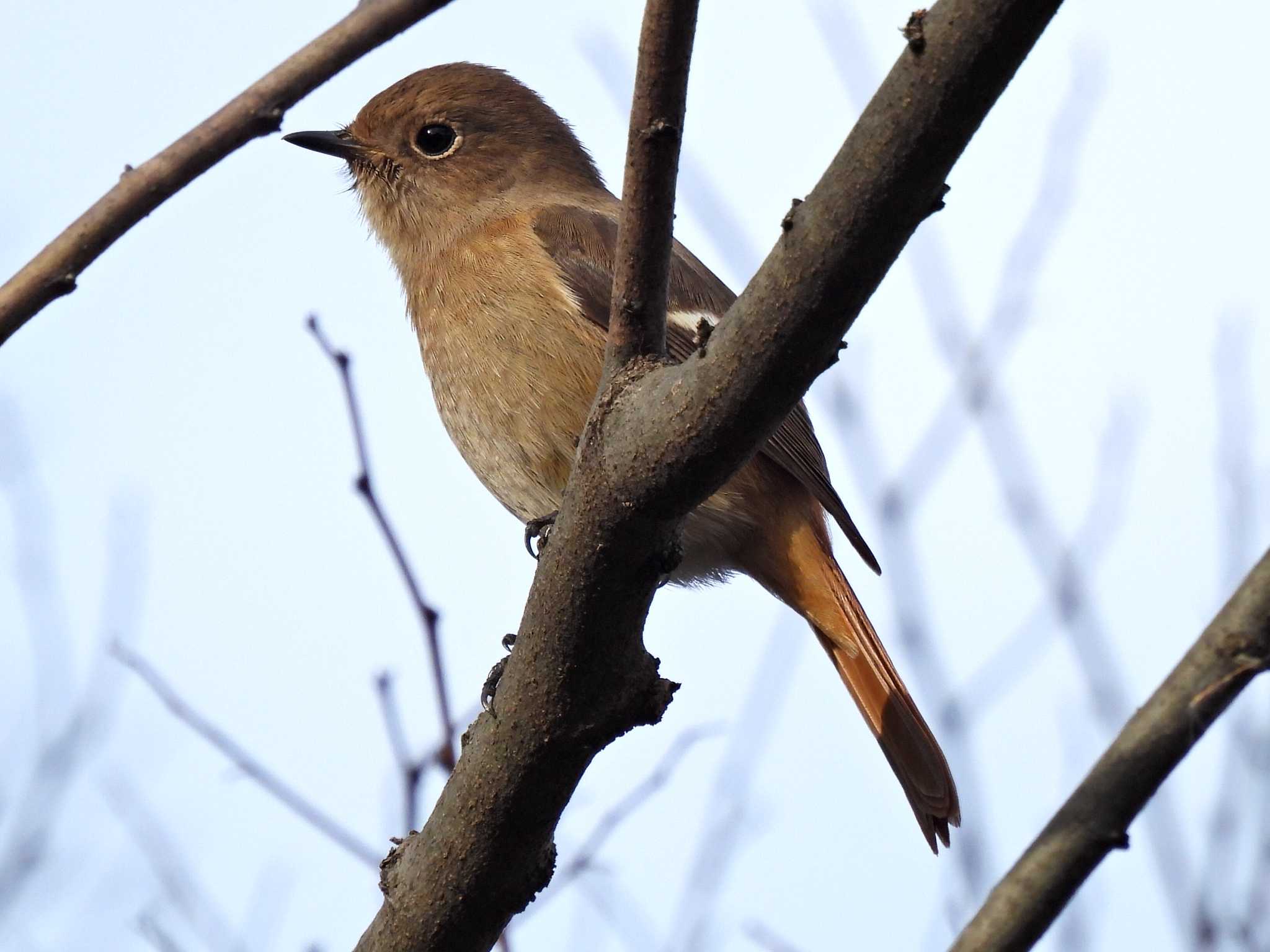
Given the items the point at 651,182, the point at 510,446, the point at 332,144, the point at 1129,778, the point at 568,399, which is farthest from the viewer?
the point at 332,144

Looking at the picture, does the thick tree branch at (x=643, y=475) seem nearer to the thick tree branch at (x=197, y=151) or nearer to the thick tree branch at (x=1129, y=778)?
the thick tree branch at (x=197, y=151)

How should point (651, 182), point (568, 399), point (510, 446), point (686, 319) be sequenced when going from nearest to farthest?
point (651, 182) < point (568, 399) < point (510, 446) < point (686, 319)

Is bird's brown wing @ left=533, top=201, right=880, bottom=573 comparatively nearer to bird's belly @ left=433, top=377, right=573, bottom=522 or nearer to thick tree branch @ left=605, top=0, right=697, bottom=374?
bird's belly @ left=433, top=377, right=573, bottom=522

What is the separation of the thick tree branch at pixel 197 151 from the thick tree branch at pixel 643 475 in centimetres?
53

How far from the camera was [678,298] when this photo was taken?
4699mm

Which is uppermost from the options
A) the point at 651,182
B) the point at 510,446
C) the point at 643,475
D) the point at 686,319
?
the point at 686,319

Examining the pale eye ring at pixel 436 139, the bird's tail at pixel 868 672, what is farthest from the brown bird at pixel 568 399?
the pale eye ring at pixel 436 139

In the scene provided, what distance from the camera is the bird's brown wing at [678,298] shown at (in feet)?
14.6

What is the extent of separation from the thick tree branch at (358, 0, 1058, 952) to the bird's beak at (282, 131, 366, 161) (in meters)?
3.08

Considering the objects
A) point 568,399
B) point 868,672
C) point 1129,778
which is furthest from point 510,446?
point 1129,778

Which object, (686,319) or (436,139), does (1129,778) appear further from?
(436,139)

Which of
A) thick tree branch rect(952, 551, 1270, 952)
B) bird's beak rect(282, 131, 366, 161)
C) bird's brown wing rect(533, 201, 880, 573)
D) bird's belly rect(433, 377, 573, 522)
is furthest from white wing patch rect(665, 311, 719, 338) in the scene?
thick tree branch rect(952, 551, 1270, 952)

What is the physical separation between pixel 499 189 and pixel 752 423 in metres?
3.09

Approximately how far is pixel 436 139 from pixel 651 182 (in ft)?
10.6
